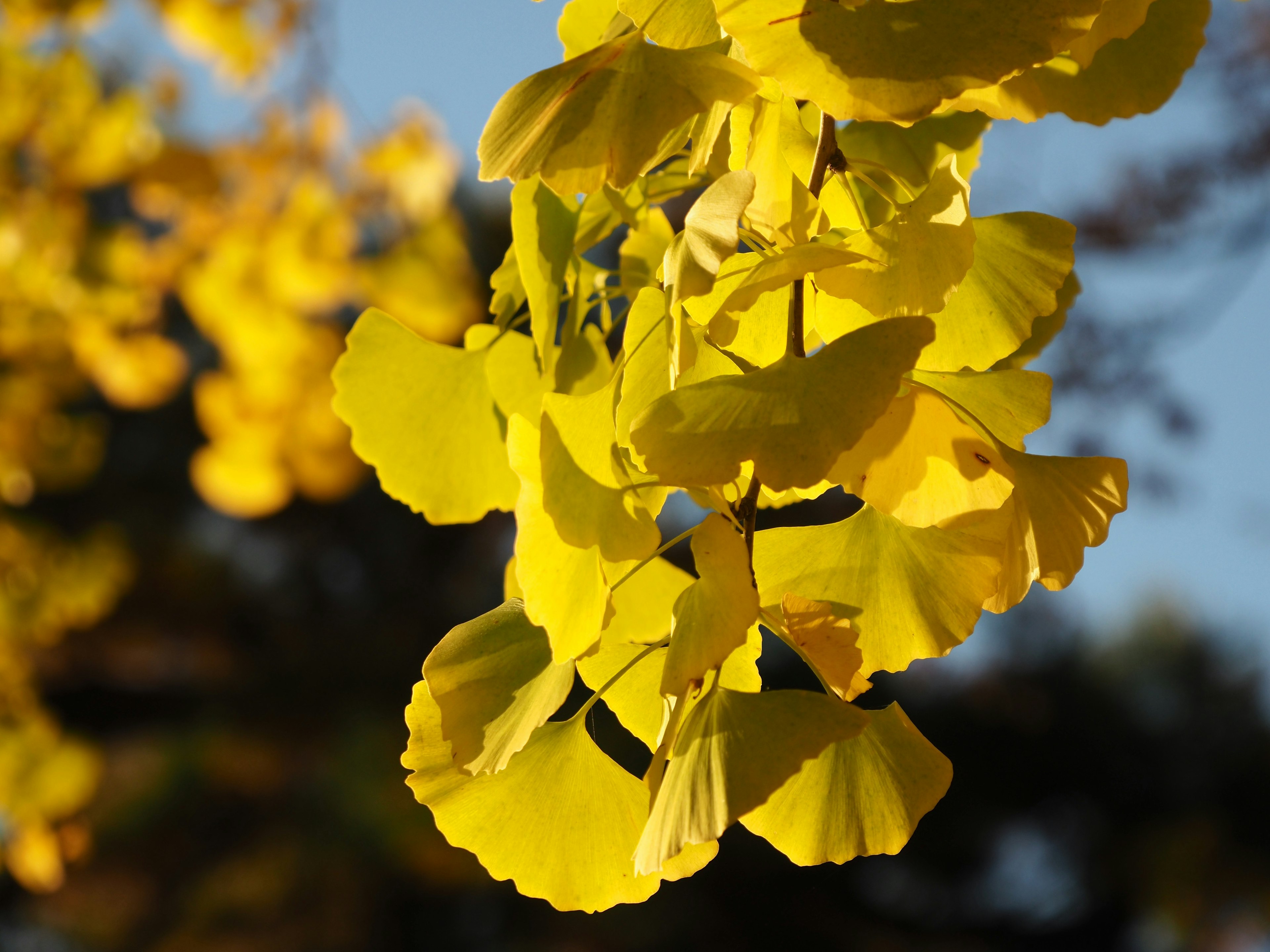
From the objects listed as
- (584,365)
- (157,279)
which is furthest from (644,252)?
(157,279)

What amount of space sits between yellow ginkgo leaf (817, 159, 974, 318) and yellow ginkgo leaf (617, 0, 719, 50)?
0.06 meters

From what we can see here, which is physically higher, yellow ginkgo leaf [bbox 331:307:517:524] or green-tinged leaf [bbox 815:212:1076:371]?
green-tinged leaf [bbox 815:212:1076:371]

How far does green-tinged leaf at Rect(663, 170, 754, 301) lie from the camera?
205mm

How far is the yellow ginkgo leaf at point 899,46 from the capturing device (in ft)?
0.63

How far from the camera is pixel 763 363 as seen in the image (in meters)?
0.27

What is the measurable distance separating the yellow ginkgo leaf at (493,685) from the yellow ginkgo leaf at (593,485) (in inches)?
1.4

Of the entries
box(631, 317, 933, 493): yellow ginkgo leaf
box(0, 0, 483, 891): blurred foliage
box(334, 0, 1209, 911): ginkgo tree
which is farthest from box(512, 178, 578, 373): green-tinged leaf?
box(0, 0, 483, 891): blurred foliage

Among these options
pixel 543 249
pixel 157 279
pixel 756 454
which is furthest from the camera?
pixel 157 279

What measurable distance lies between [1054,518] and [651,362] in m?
0.10

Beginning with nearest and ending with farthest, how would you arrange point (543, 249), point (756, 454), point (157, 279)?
1. point (756, 454)
2. point (543, 249)
3. point (157, 279)

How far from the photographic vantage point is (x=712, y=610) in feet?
0.68

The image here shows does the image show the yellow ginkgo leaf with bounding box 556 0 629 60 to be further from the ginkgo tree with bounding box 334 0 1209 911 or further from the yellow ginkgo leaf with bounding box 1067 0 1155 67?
the yellow ginkgo leaf with bounding box 1067 0 1155 67

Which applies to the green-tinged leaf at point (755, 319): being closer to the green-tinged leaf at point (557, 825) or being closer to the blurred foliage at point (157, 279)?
the green-tinged leaf at point (557, 825)

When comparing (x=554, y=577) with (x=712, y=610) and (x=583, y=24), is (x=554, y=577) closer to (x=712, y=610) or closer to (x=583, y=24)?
(x=712, y=610)
